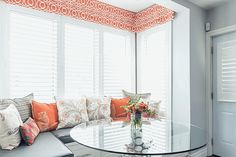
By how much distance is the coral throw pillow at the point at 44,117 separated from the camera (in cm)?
241

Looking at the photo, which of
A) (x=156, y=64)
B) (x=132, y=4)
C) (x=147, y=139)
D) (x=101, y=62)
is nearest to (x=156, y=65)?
(x=156, y=64)

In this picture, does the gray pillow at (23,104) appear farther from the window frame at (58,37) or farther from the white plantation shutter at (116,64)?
the white plantation shutter at (116,64)

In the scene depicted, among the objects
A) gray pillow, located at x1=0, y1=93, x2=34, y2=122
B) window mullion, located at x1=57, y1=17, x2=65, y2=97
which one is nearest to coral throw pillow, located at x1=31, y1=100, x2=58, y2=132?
gray pillow, located at x1=0, y1=93, x2=34, y2=122

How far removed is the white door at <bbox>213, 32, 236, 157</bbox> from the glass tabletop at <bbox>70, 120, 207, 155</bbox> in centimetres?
131

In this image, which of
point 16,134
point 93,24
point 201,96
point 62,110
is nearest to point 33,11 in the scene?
point 93,24

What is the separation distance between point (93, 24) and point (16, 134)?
228 centimetres

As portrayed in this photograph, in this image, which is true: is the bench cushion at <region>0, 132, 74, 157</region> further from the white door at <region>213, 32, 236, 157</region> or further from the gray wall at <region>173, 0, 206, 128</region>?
the white door at <region>213, 32, 236, 157</region>

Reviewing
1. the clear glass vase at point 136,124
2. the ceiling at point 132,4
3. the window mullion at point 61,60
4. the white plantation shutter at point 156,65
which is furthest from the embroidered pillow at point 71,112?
the ceiling at point 132,4

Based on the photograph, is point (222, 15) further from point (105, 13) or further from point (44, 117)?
point (44, 117)

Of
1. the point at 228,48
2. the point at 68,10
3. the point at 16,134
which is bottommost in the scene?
the point at 16,134

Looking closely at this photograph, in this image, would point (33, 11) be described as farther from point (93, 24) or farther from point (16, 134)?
point (16, 134)

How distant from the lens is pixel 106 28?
3.56 m

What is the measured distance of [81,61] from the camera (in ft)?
10.6

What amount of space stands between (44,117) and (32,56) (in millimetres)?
967
